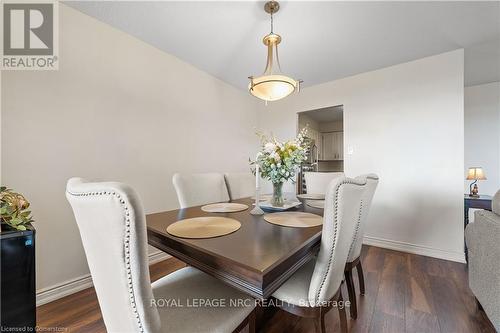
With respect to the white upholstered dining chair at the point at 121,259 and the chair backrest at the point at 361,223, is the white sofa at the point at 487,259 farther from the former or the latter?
the white upholstered dining chair at the point at 121,259

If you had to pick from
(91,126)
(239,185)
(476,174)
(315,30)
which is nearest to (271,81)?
(315,30)

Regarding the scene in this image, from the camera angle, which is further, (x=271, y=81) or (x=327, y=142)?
(x=327, y=142)

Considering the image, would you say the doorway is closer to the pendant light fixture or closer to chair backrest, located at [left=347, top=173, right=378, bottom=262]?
the pendant light fixture

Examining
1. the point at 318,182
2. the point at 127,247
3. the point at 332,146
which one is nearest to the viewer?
the point at 127,247

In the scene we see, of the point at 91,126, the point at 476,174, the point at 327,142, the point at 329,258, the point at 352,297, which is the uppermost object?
the point at 327,142

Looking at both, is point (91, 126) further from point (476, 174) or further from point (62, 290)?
point (476, 174)

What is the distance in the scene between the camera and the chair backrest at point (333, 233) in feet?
Answer: 2.69

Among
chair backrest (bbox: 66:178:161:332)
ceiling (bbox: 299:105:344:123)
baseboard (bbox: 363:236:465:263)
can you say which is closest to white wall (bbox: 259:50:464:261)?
baseboard (bbox: 363:236:465:263)

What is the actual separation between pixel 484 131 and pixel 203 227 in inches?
187

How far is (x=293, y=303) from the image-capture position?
932 mm

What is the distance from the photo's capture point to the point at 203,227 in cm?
102

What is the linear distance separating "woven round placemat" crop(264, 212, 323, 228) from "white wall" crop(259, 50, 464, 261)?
6.73 ft

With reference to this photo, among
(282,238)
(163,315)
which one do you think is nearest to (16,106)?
(163,315)

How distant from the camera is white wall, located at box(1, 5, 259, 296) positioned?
151cm
